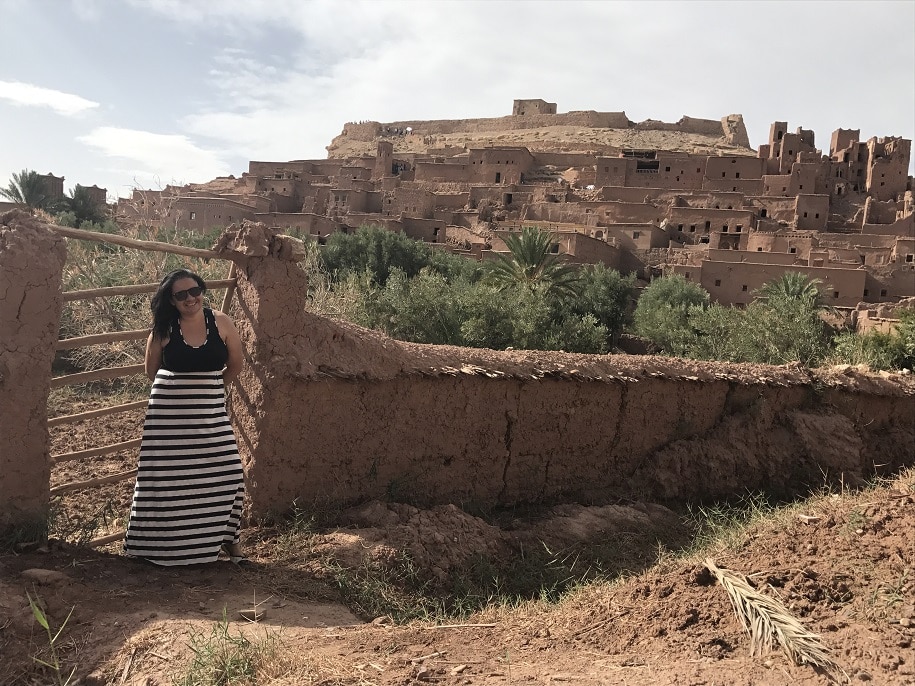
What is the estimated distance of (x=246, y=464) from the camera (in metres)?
4.32

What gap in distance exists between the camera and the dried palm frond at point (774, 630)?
243 cm

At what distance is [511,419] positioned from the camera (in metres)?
5.60

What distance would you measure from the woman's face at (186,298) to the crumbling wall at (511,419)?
0.86 m

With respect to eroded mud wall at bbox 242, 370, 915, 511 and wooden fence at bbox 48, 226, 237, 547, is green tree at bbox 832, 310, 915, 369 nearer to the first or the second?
eroded mud wall at bbox 242, 370, 915, 511

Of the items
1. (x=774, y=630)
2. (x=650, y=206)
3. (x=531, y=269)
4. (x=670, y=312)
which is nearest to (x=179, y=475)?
(x=774, y=630)

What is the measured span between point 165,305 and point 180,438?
2.23 feet

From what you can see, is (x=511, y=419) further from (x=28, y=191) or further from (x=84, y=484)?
(x=28, y=191)

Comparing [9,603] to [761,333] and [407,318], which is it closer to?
[407,318]

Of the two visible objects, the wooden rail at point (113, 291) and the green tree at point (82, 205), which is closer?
the wooden rail at point (113, 291)

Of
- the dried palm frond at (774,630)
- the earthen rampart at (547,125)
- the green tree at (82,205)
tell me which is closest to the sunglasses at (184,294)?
the dried palm frond at (774,630)

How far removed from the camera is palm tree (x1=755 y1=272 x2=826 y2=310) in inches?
830

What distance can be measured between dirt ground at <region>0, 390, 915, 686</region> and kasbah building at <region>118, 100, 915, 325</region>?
16720 mm

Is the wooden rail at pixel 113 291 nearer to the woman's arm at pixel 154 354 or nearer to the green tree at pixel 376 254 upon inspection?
the woman's arm at pixel 154 354

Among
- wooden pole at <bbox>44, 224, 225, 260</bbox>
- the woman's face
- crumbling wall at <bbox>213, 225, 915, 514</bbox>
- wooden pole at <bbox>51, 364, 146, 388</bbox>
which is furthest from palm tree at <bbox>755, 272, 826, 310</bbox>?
the woman's face
